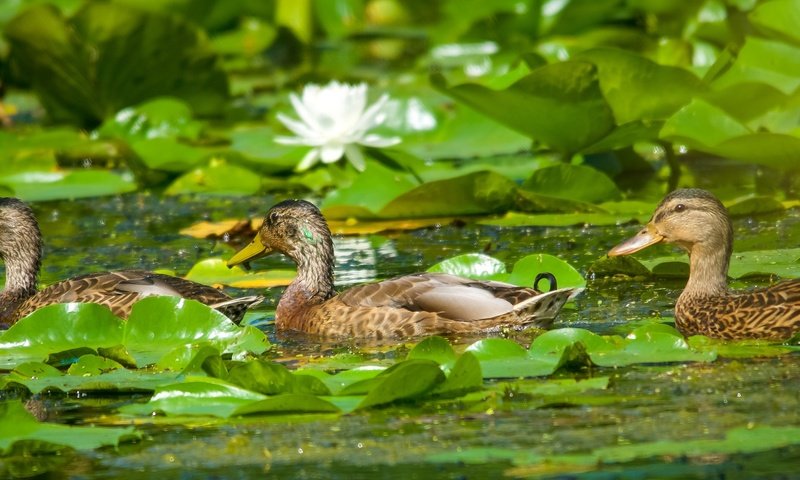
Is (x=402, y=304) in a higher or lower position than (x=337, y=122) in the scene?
lower

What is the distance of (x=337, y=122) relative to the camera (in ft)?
38.5

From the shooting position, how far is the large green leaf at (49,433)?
595 cm

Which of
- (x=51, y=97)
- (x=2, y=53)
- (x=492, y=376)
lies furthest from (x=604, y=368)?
(x=2, y=53)

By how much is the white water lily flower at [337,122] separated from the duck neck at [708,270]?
3.71 m

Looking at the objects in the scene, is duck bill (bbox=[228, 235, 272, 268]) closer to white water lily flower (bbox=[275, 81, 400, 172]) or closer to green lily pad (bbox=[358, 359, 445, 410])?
white water lily flower (bbox=[275, 81, 400, 172])

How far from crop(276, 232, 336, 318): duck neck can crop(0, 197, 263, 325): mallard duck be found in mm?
475

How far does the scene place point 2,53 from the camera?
19.5 metres

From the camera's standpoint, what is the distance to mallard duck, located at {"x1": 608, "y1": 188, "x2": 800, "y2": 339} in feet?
24.8

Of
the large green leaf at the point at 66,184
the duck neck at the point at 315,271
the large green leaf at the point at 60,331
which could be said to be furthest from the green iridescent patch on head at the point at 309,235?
the large green leaf at the point at 66,184

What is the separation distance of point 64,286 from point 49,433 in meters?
3.09

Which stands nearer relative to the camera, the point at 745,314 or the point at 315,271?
the point at 745,314

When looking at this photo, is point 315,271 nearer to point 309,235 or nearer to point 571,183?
point 309,235

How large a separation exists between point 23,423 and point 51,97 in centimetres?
943

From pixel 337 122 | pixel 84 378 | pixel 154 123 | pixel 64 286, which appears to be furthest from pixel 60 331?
pixel 154 123
